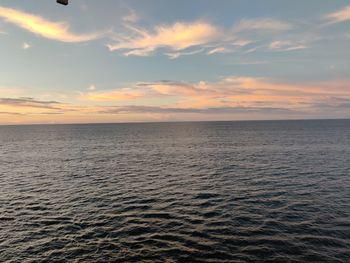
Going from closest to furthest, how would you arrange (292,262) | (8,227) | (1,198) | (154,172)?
(292,262) → (8,227) → (1,198) → (154,172)

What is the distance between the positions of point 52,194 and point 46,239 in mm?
16211

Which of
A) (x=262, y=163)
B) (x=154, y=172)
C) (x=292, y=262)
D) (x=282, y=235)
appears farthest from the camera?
(x=262, y=163)

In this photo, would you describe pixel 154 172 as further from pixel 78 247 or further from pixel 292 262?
pixel 292 262

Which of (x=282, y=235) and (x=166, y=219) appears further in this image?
(x=166, y=219)

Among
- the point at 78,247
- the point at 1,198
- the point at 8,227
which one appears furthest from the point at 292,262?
the point at 1,198

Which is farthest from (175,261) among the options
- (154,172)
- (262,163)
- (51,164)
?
(51,164)

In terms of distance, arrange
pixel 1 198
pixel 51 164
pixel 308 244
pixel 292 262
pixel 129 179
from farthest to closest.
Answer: pixel 51 164 → pixel 129 179 → pixel 1 198 → pixel 308 244 → pixel 292 262

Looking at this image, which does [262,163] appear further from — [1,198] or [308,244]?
[1,198]

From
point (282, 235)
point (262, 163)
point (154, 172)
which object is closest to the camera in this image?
point (282, 235)

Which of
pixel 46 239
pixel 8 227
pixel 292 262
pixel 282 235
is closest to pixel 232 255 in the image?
pixel 292 262

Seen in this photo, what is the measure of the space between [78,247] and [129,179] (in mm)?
25599

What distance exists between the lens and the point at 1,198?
37.3m

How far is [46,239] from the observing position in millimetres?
24109

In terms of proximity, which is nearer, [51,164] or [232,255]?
[232,255]
